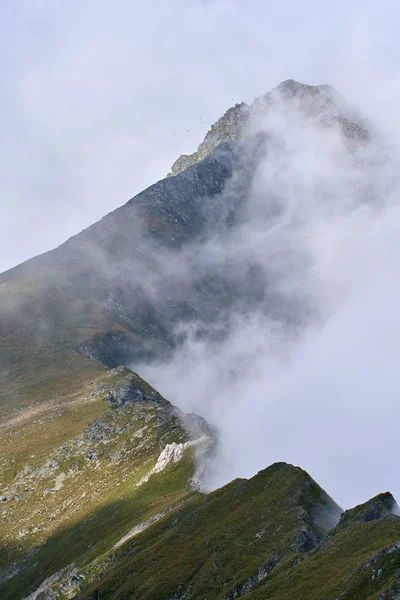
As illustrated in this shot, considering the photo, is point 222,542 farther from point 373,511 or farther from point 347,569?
point 347,569

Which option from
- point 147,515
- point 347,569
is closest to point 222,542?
point 347,569

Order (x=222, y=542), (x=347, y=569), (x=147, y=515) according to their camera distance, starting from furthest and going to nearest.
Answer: (x=147, y=515) → (x=222, y=542) → (x=347, y=569)

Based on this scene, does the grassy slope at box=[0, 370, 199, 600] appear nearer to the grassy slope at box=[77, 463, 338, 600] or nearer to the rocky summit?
the rocky summit

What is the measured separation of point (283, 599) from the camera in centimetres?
5500

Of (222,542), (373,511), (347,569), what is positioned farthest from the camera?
(222,542)

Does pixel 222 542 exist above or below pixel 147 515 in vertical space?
below

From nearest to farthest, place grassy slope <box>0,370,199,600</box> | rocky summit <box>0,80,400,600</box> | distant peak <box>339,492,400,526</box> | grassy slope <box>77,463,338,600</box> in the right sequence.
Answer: rocky summit <box>0,80,400,600</box> < distant peak <box>339,492,400,526</box> < grassy slope <box>77,463,338,600</box> < grassy slope <box>0,370,199,600</box>

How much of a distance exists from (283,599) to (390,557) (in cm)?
968

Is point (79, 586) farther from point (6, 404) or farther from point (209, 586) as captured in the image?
point (6, 404)

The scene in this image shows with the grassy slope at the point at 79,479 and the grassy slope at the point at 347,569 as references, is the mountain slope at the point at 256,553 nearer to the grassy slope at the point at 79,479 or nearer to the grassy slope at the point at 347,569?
the grassy slope at the point at 347,569

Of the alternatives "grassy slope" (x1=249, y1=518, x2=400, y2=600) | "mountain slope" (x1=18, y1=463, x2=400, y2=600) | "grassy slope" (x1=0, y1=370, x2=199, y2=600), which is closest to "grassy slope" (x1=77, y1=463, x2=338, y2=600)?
"mountain slope" (x1=18, y1=463, x2=400, y2=600)

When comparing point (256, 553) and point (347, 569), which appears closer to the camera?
point (347, 569)

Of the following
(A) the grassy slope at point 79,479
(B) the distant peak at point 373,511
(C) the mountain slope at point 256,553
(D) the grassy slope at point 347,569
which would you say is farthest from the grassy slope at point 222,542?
(A) the grassy slope at point 79,479

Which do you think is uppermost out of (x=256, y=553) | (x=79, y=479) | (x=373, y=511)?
(x=79, y=479)
